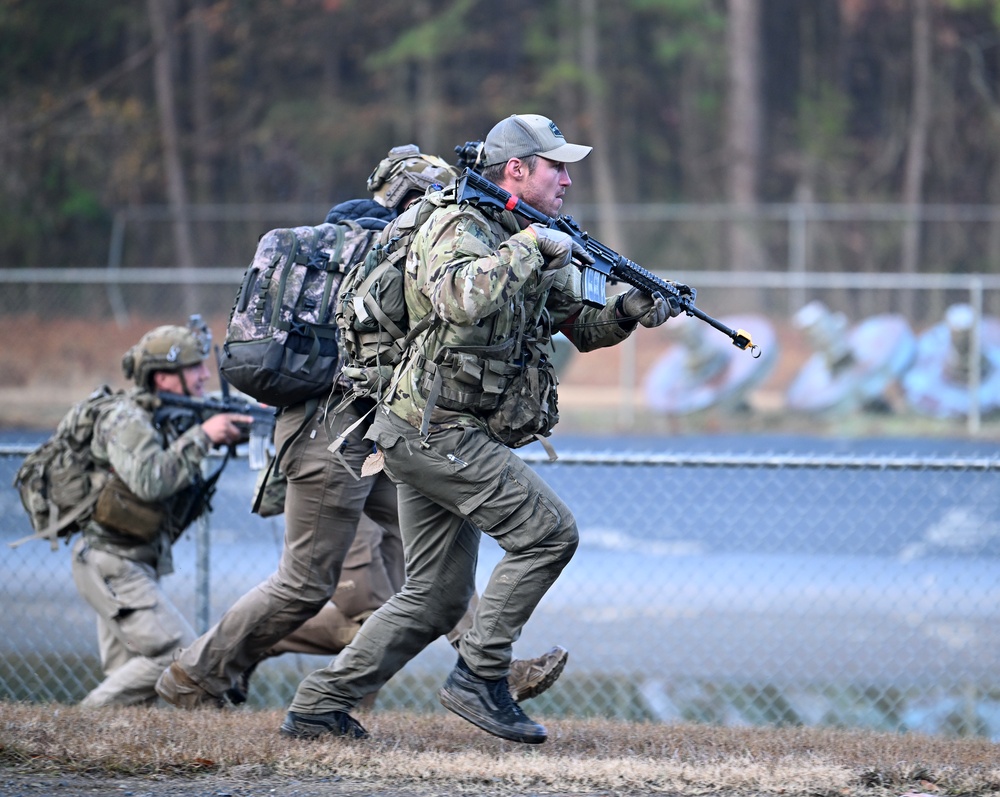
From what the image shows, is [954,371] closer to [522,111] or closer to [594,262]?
[594,262]

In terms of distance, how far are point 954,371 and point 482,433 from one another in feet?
37.6

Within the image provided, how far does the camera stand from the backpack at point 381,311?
4102 mm

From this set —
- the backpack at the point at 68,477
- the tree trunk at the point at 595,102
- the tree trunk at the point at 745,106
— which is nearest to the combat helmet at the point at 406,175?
the backpack at the point at 68,477

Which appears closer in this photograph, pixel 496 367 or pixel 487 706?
pixel 496 367

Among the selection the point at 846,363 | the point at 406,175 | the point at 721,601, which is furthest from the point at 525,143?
the point at 846,363

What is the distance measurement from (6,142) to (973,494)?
18.8 meters

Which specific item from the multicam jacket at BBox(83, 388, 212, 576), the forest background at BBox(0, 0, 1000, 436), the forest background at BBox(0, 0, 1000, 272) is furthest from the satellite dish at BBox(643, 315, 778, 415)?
the multicam jacket at BBox(83, 388, 212, 576)

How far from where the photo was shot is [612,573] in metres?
8.37

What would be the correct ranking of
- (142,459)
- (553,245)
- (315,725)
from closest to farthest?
(553,245) < (315,725) < (142,459)

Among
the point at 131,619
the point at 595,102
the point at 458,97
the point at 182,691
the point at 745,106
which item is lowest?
the point at 182,691

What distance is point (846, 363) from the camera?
1532 centimetres

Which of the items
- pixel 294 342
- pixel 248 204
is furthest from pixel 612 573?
pixel 248 204

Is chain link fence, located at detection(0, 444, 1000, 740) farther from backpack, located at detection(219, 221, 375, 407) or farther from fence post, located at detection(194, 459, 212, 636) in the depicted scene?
backpack, located at detection(219, 221, 375, 407)

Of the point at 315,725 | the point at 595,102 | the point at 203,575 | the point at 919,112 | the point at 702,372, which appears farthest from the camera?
the point at 919,112
